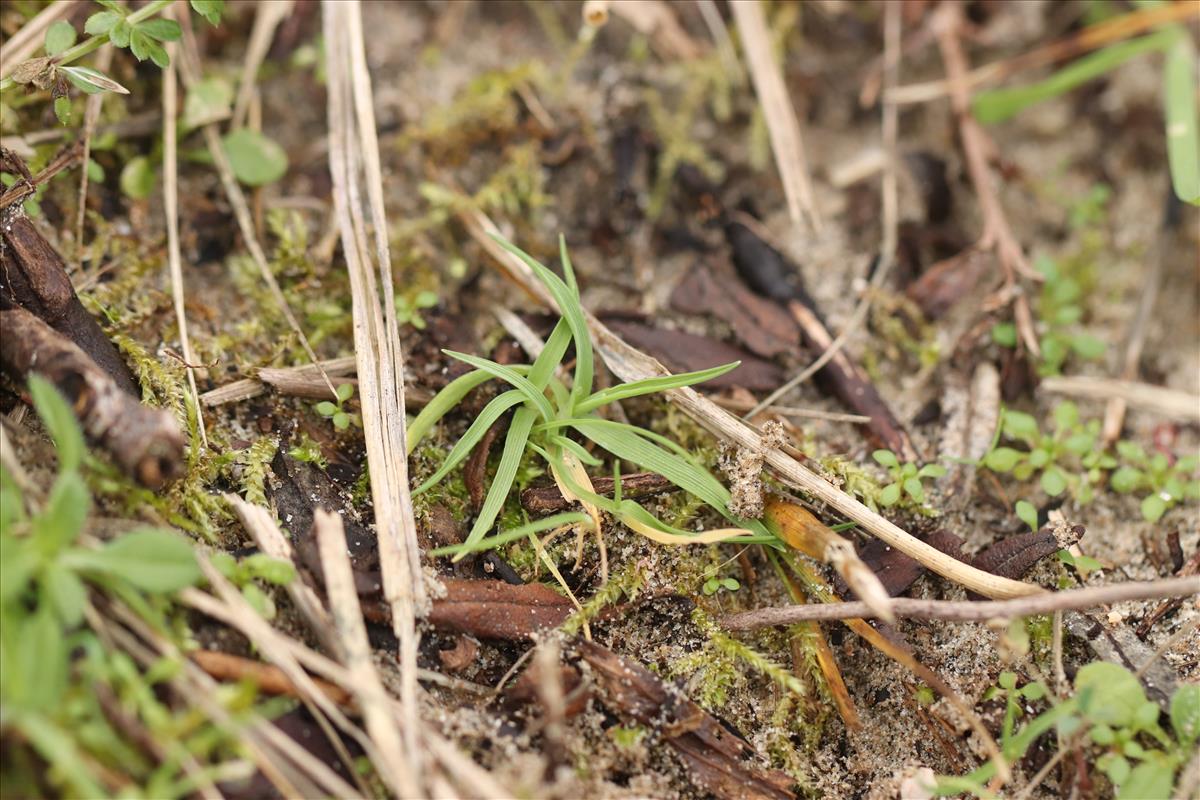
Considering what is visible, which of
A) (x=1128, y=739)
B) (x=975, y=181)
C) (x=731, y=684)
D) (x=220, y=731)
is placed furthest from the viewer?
(x=975, y=181)

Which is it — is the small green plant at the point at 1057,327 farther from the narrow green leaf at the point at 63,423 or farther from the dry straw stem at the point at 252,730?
the narrow green leaf at the point at 63,423

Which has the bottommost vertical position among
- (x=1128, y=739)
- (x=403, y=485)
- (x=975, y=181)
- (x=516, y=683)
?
(x=1128, y=739)

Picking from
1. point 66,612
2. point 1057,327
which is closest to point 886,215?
point 1057,327

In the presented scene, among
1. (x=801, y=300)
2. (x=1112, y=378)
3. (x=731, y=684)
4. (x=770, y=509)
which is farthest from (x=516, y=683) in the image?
(x=1112, y=378)

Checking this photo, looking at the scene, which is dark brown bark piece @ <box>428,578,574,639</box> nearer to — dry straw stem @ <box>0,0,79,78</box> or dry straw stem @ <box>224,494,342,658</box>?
dry straw stem @ <box>224,494,342,658</box>

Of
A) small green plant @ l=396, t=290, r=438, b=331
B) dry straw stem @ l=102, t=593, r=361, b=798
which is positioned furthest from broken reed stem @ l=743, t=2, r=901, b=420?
dry straw stem @ l=102, t=593, r=361, b=798

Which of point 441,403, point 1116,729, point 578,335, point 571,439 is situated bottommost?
point 1116,729

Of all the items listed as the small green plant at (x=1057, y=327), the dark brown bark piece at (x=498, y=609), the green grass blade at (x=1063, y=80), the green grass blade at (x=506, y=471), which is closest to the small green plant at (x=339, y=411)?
the green grass blade at (x=506, y=471)

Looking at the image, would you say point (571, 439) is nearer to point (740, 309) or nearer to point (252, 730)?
point (740, 309)

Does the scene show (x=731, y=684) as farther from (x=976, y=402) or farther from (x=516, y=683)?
(x=976, y=402)
